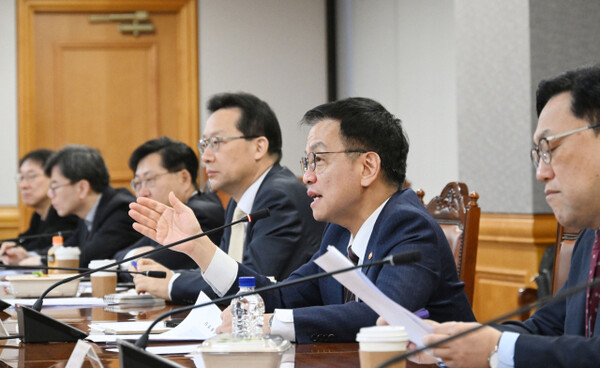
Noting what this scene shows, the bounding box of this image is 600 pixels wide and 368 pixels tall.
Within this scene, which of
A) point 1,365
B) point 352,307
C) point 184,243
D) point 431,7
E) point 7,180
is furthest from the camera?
point 7,180

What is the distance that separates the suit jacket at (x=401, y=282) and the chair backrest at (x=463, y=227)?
0.37m

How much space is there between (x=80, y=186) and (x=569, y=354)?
3930 millimetres

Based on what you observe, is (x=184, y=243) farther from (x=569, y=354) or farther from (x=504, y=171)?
(x=504, y=171)

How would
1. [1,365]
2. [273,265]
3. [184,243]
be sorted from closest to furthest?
1. [1,365]
2. [184,243]
3. [273,265]

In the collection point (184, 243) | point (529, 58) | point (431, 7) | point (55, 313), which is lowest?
point (55, 313)

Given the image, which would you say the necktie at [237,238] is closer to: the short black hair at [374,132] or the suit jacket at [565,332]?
the short black hair at [374,132]

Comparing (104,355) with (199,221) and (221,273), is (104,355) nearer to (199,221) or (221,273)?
(221,273)

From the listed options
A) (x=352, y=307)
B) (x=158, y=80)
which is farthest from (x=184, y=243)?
(x=158, y=80)

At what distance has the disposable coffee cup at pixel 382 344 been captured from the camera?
1.26 metres

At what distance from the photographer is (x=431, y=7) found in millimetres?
5305

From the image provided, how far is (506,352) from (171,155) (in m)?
2.99

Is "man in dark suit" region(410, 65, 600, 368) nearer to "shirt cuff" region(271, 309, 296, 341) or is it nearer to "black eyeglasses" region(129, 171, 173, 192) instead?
"shirt cuff" region(271, 309, 296, 341)

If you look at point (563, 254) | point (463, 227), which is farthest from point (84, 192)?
point (563, 254)

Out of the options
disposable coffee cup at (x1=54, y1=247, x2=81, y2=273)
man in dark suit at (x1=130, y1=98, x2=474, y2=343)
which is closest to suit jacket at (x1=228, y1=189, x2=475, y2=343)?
man in dark suit at (x1=130, y1=98, x2=474, y2=343)
